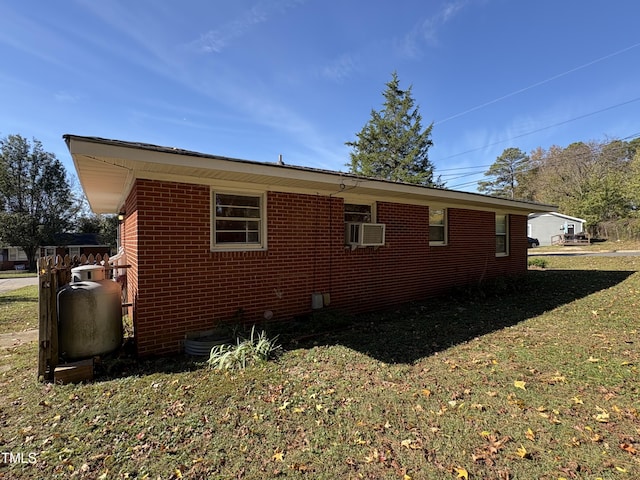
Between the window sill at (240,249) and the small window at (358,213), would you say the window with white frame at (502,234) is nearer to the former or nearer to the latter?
the small window at (358,213)

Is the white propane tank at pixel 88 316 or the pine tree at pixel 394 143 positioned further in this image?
the pine tree at pixel 394 143

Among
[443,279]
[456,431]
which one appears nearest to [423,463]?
[456,431]

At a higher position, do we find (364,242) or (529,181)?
(529,181)

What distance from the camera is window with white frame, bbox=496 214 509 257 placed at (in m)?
10.7

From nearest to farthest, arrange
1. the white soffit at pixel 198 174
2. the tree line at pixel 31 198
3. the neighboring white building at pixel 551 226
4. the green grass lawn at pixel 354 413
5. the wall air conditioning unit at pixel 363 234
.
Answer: the green grass lawn at pixel 354 413, the white soffit at pixel 198 174, the wall air conditioning unit at pixel 363 234, the tree line at pixel 31 198, the neighboring white building at pixel 551 226

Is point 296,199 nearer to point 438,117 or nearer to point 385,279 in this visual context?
point 385,279

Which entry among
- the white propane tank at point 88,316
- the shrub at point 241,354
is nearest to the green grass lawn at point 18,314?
the white propane tank at point 88,316

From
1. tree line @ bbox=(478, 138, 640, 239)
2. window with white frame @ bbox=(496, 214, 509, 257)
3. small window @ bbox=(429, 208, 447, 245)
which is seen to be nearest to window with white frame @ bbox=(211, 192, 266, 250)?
small window @ bbox=(429, 208, 447, 245)

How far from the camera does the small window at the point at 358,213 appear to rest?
7.02m

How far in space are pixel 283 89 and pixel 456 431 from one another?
12.9 m

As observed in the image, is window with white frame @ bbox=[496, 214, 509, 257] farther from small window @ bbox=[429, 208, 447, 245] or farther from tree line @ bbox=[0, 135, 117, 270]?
tree line @ bbox=[0, 135, 117, 270]

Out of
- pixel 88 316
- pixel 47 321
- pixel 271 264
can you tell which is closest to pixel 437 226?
pixel 271 264

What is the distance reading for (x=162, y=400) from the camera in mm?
3281

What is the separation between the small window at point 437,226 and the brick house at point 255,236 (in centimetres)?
3
